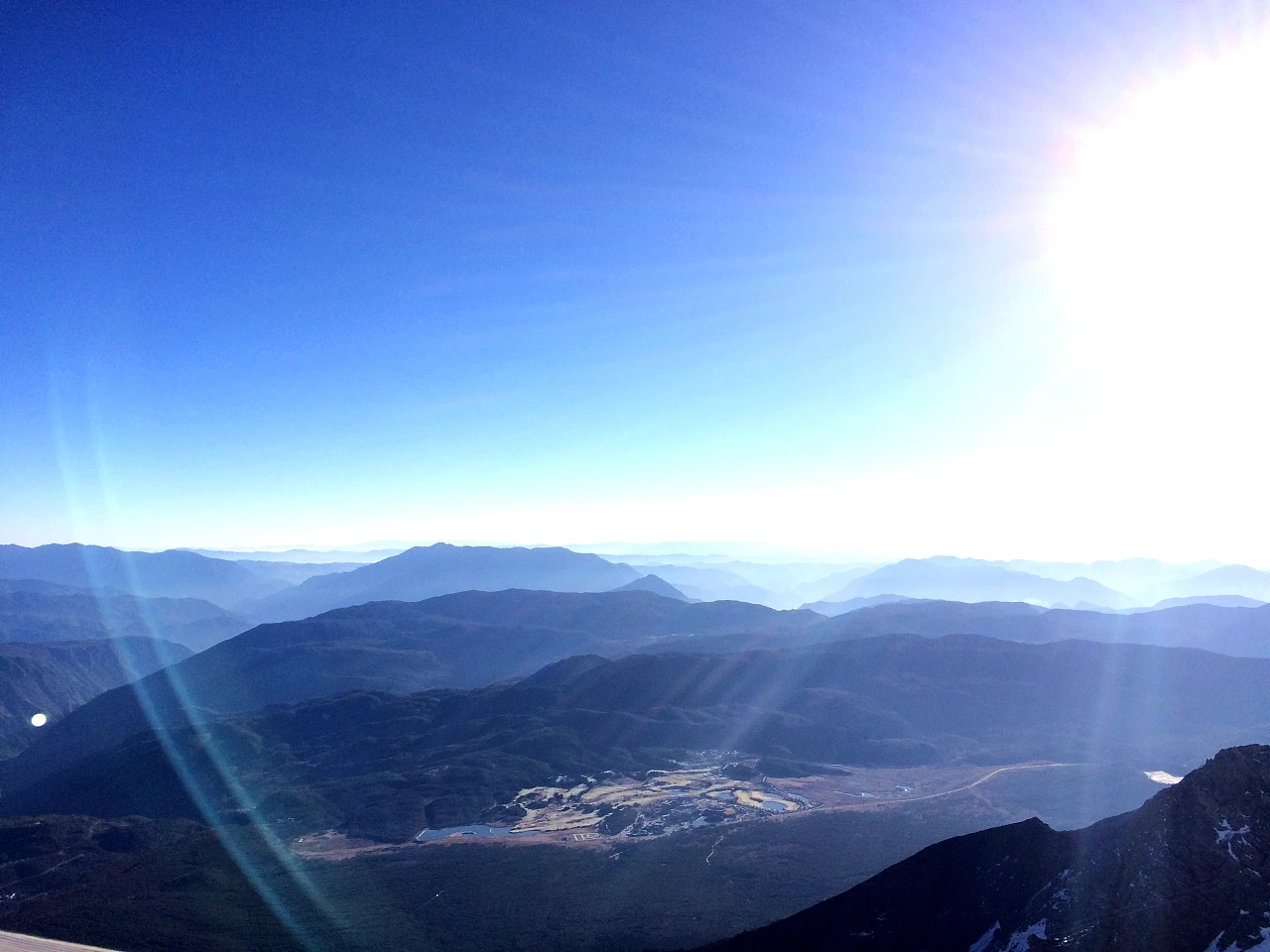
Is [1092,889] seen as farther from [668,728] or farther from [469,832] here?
[668,728]

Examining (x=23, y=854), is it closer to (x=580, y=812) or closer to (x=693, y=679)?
(x=580, y=812)

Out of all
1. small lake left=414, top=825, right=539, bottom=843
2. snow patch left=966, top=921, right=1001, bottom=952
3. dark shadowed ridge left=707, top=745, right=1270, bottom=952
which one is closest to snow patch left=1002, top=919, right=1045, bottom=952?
dark shadowed ridge left=707, top=745, right=1270, bottom=952

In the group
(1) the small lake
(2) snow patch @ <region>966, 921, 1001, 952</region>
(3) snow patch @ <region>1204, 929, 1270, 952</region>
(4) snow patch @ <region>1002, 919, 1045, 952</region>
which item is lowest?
(1) the small lake

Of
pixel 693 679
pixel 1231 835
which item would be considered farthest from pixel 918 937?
pixel 693 679

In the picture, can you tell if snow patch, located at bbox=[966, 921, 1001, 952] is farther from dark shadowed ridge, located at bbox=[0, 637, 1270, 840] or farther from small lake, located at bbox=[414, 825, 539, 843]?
dark shadowed ridge, located at bbox=[0, 637, 1270, 840]

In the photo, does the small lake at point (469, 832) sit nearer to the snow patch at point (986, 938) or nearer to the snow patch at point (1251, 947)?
the snow patch at point (986, 938)

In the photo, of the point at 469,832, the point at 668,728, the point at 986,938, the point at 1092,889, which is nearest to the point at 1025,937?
the point at 986,938

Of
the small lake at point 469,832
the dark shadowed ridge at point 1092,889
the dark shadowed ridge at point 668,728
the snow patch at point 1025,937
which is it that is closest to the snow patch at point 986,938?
the dark shadowed ridge at point 1092,889

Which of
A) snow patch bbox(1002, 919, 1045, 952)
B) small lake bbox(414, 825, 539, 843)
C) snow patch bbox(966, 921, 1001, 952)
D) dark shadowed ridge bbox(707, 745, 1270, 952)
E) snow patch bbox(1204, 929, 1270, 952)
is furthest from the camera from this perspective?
small lake bbox(414, 825, 539, 843)

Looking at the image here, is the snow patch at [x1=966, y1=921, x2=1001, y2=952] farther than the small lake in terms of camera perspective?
No
